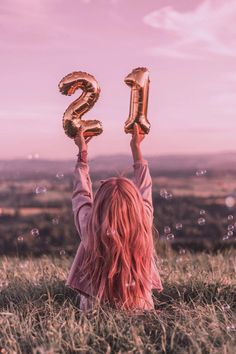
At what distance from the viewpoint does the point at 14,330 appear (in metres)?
4.18

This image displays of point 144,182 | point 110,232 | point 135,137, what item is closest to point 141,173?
point 144,182

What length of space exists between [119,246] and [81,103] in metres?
0.99

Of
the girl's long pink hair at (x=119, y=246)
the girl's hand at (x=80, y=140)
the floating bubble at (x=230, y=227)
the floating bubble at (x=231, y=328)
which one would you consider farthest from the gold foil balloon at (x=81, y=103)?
the floating bubble at (x=230, y=227)

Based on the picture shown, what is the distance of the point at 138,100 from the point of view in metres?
4.68

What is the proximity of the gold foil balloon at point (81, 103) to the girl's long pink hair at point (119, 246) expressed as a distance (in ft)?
1.79

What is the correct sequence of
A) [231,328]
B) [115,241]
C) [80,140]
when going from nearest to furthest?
[231,328]
[115,241]
[80,140]

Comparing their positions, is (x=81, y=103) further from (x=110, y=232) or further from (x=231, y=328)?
(x=231, y=328)

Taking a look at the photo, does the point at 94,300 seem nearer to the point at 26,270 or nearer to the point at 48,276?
the point at 48,276

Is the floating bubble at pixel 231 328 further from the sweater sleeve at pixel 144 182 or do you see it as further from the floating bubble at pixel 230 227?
the floating bubble at pixel 230 227

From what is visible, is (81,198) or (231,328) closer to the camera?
(231,328)

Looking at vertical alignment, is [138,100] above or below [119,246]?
above

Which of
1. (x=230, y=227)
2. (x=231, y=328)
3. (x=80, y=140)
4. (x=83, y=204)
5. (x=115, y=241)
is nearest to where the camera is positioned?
(x=231, y=328)

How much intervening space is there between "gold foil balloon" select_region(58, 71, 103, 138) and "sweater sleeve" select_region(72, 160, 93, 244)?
0.92 ft

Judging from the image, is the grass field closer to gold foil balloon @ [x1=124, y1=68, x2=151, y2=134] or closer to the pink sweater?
the pink sweater
